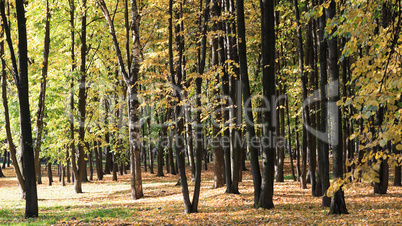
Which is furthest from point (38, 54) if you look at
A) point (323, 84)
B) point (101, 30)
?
point (323, 84)

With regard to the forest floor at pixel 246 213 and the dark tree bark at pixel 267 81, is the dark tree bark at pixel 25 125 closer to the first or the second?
the forest floor at pixel 246 213

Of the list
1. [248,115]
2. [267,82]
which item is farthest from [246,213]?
[267,82]

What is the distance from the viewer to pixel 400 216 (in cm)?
889

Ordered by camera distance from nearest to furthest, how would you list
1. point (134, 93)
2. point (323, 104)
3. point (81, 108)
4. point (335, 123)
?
point (335, 123)
point (323, 104)
point (134, 93)
point (81, 108)


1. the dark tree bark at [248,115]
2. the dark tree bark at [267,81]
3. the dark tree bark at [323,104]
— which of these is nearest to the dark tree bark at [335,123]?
the dark tree bark at [323,104]

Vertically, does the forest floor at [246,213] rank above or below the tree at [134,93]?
below

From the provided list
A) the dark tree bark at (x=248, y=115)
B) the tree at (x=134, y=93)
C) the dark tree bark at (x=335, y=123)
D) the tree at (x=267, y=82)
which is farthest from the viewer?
the tree at (x=134, y=93)

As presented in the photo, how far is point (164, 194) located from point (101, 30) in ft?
33.1

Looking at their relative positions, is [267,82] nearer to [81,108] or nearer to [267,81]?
[267,81]

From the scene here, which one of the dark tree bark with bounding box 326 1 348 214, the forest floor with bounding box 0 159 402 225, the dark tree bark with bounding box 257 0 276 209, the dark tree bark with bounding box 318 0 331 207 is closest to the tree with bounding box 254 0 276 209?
the dark tree bark with bounding box 257 0 276 209

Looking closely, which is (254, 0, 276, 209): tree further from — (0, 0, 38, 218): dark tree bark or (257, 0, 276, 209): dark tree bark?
(0, 0, 38, 218): dark tree bark

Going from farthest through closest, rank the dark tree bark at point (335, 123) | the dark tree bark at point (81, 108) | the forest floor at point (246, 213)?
the dark tree bark at point (81, 108)
the dark tree bark at point (335, 123)
the forest floor at point (246, 213)

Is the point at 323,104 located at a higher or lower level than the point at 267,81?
lower

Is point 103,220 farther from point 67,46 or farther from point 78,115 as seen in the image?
point 67,46
